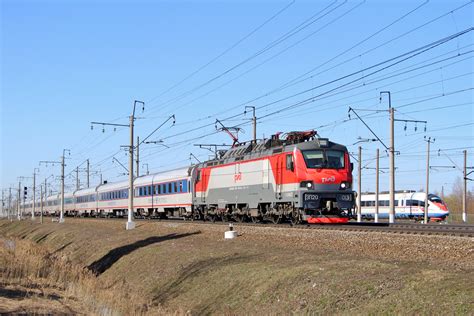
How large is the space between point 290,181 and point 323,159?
6.12 ft

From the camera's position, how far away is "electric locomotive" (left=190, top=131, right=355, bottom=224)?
25.1 m

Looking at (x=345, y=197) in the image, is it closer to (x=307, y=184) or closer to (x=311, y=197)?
(x=311, y=197)

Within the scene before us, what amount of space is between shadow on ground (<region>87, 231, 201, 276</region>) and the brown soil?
4.0 inches

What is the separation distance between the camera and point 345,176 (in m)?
25.9

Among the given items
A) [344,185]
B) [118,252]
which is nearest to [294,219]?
[344,185]

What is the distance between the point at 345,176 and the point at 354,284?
14743mm

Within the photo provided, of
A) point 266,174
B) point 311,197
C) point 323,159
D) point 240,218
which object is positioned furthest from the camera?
point 240,218

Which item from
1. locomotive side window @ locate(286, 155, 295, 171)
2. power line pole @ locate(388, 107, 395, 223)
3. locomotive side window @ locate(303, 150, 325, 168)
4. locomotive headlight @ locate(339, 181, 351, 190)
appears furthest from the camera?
power line pole @ locate(388, 107, 395, 223)

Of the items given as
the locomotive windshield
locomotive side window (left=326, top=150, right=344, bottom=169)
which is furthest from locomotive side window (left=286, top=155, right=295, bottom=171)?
locomotive side window (left=326, top=150, right=344, bottom=169)

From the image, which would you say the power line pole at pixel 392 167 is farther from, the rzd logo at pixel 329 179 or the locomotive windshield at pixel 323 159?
the rzd logo at pixel 329 179

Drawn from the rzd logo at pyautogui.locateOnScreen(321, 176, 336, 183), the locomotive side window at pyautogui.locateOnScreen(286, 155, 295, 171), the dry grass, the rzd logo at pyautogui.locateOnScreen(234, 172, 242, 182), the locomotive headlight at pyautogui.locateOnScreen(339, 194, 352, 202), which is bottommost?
the dry grass

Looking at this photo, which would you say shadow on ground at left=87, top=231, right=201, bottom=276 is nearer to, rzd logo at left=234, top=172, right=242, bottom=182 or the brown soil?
the brown soil

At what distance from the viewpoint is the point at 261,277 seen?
47.2ft

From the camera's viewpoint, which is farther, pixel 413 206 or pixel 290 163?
pixel 413 206
